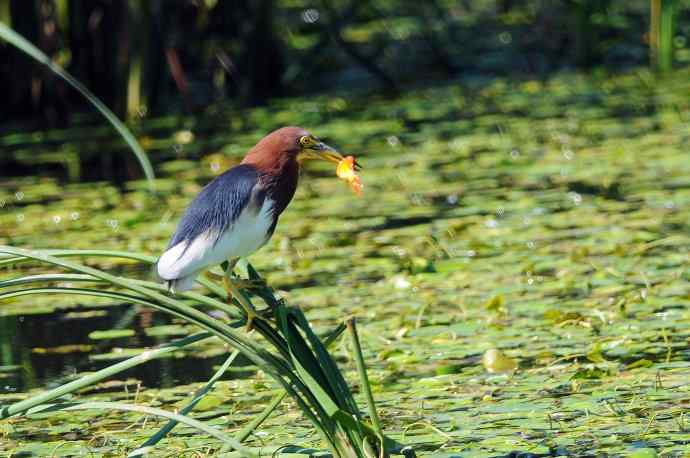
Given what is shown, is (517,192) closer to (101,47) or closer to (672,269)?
(672,269)

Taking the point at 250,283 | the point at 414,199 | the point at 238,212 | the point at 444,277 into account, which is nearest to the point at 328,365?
the point at 250,283

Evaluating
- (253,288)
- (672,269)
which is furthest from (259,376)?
(672,269)

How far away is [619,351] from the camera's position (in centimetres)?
422

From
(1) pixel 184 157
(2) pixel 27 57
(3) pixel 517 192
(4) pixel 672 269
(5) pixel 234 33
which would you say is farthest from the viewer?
(5) pixel 234 33

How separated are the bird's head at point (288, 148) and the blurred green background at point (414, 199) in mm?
719

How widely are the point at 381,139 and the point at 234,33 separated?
1875mm

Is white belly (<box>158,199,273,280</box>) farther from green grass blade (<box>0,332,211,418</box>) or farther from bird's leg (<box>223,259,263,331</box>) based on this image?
green grass blade (<box>0,332,211,418</box>)

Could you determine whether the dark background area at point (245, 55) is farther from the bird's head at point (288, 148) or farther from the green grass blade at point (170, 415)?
the green grass blade at point (170, 415)

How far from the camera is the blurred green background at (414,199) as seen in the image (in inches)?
153

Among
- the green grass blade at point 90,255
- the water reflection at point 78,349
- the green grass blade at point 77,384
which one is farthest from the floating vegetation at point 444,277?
the green grass blade at point 77,384

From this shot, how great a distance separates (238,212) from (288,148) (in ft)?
0.61

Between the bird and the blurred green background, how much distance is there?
66 cm

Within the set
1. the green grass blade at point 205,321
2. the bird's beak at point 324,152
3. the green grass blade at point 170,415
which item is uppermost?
the bird's beak at point 324,152

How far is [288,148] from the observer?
3057 millimetres
